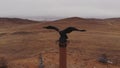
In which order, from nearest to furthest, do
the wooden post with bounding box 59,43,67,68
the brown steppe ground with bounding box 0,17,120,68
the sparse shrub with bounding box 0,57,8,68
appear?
the wooden post with bounding box 59,43,67,68 → the sparse shrub with bounding box 0,57,8,68 → the brown steppe ground with bounding box 0,17,120,68

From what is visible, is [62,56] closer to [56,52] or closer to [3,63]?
[3,63]

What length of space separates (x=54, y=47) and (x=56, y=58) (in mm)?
3687

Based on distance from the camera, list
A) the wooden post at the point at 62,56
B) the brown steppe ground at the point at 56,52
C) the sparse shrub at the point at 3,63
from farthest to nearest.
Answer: the brown steppe ground at the point at 56,52
the sparse shrub at the point at 3,63
the wooden post at the point at 62,56

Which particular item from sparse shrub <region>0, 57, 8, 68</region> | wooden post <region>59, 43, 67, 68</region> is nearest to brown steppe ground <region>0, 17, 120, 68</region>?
sparse shrub <region>0, 57, 8, 68</region>

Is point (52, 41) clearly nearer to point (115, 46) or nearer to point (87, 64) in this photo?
point (115, 46)

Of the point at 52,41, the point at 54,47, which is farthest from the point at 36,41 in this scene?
the point at 54,47

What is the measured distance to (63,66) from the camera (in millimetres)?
5688

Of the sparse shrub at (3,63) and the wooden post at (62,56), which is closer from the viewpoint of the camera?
the wooden post at (62,56)

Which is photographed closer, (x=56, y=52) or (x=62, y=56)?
(x=62, y=56)

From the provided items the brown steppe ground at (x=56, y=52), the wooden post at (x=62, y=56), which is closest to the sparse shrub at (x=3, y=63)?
the brown steppe ground at (x=56, y=52)

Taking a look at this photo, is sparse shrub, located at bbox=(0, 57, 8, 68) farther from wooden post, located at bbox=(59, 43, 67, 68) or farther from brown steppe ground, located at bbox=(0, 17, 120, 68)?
wooden post, located at bbox=(59, 43, 67, 68)

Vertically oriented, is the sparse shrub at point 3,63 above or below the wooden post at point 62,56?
below

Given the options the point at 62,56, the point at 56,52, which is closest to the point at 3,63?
the point at 56,52

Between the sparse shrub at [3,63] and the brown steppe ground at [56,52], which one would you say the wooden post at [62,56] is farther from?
the brown steppe ground at [56,52]
